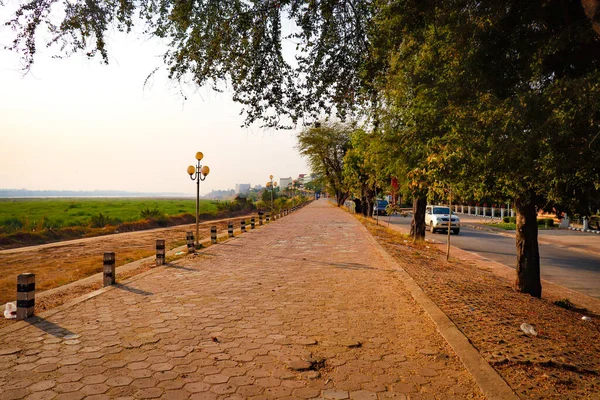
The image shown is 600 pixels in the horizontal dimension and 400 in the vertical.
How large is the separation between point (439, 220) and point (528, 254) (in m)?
17.5

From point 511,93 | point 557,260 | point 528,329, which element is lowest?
point 557,260

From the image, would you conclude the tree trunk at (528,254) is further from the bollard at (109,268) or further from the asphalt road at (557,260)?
the bollard at (109,268)

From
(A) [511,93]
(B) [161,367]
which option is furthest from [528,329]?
(B) [161,367]

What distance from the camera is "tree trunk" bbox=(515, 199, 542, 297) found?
9734 millimetres

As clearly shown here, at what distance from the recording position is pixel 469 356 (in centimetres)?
478

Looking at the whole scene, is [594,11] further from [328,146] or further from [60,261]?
[328,146]

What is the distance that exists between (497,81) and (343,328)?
473 cm

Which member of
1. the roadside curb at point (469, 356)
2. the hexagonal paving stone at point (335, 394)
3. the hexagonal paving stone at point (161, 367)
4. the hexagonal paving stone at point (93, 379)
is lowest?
the hexagonal paving stone at point (161, 367)

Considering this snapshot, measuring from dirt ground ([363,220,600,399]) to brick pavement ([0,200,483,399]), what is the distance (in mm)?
497

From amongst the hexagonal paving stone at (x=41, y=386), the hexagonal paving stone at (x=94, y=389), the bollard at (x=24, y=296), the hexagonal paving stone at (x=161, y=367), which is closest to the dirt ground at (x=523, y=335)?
the hexagonal paving stone at (x=161, y=367)

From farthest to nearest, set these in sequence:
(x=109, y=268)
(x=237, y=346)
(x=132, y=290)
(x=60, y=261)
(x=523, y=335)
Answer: (x=60, y=261) → (x=109, y=268) → (x=132, y=290) → (x=523, y=335) → (x=237, y=346)

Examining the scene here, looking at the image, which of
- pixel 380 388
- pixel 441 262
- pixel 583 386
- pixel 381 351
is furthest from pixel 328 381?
pixel 441 262

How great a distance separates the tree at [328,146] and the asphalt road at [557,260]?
32154 millimetres

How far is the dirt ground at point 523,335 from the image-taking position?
13.7 ft
